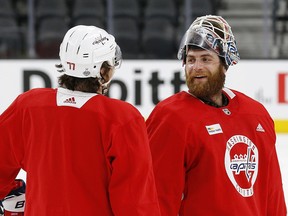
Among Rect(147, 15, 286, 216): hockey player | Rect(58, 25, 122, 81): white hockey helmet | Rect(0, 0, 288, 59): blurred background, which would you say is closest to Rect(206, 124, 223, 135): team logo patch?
Rect(147, 15, 286, 216): hockey player

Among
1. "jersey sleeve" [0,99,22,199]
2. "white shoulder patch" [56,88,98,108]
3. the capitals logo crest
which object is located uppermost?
"white shoulder patch" [56,88,98,108]

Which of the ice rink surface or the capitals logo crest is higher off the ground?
the capitals logo crest

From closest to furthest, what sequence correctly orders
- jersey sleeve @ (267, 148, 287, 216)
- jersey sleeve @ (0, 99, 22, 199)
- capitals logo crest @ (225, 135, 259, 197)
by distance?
jersey sleeve @ (0, 99, 22, 199) → capitals logo crest @ (225, 135, 259, 197) → jersey sleeve @ (267, 148, 287, 216)

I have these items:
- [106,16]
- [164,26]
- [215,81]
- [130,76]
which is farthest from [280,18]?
[215,81]

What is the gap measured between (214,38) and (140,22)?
5879mm

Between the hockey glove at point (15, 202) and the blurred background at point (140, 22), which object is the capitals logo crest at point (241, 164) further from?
the blurred background at point (140, 22)

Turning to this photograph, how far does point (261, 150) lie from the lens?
6.29 feet

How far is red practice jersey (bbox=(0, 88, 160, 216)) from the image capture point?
1.65m

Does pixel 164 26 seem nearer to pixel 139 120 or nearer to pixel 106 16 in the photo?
pixel 106 16

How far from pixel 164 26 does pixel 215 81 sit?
5.70 m

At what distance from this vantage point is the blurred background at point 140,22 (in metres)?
7.04

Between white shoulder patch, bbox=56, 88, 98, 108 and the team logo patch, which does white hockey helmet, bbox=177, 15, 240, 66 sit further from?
white shoulder patch, bbox=56, 88, 98, 108

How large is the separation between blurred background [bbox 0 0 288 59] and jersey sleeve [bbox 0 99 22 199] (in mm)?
5096

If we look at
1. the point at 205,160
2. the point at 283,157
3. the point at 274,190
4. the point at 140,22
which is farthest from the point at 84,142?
the point at 140,22
